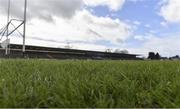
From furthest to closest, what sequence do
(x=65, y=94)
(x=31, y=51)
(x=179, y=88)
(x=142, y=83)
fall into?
(x=31, y=51) < (x=142, y=83) < (x=179, y=88) < (x=65, y=94)

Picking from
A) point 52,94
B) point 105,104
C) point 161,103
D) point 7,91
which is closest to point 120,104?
point 105,104

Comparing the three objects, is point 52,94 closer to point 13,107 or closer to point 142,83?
point 13,107

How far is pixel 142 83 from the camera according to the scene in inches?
152

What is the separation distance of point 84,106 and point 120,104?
0.92 feet

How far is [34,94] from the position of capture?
9.95 ft

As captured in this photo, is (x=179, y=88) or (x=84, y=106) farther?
(x=179, y=88)

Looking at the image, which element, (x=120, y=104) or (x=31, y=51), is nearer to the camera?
(x=120, y=104)

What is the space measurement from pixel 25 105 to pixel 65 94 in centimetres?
37

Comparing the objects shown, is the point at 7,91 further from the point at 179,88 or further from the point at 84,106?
the point at 179,88

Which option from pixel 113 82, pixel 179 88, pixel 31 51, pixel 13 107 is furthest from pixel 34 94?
pixel 31 51

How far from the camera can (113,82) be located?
3631 mm

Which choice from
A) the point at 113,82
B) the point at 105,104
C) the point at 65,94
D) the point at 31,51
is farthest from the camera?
the point at 31,51

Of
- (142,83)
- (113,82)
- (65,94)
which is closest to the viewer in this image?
(65,94)

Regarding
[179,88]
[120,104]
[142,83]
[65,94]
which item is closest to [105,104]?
[120,104]
